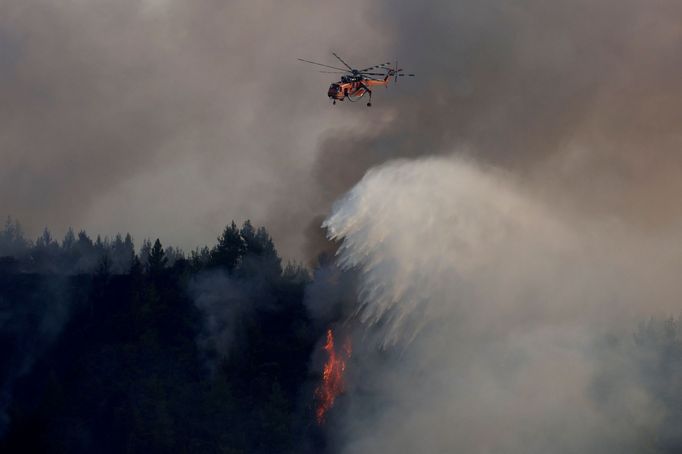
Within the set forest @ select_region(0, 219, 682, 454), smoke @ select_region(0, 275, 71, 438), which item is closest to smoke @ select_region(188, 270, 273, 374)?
forest @ select_region(0, 219, 682, 454)

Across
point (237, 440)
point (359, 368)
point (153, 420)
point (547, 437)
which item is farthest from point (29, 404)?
point (547, 437)

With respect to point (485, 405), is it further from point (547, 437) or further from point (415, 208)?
point (415, 208)

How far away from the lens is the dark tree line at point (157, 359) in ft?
503

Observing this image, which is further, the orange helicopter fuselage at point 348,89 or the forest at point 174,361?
the forest at point 174,361

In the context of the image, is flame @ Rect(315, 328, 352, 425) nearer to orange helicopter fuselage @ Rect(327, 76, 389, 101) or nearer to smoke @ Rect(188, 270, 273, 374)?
smoke @ Rect(188, 270, 273, 374)

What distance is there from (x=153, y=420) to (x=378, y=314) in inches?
1202

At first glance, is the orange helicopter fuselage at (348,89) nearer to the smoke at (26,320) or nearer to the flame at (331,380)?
the flame at (331,380)

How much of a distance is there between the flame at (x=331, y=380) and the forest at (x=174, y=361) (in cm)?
120

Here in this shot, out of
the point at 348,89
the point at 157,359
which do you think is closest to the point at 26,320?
the point at 157,359

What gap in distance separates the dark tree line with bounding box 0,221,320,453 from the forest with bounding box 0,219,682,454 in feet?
0.58

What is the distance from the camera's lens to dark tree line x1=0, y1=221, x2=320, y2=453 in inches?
6033

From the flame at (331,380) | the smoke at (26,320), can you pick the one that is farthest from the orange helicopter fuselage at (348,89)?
the smoke at (26,320)

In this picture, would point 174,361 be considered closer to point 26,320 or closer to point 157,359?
point 157,359

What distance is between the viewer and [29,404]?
158 meters
